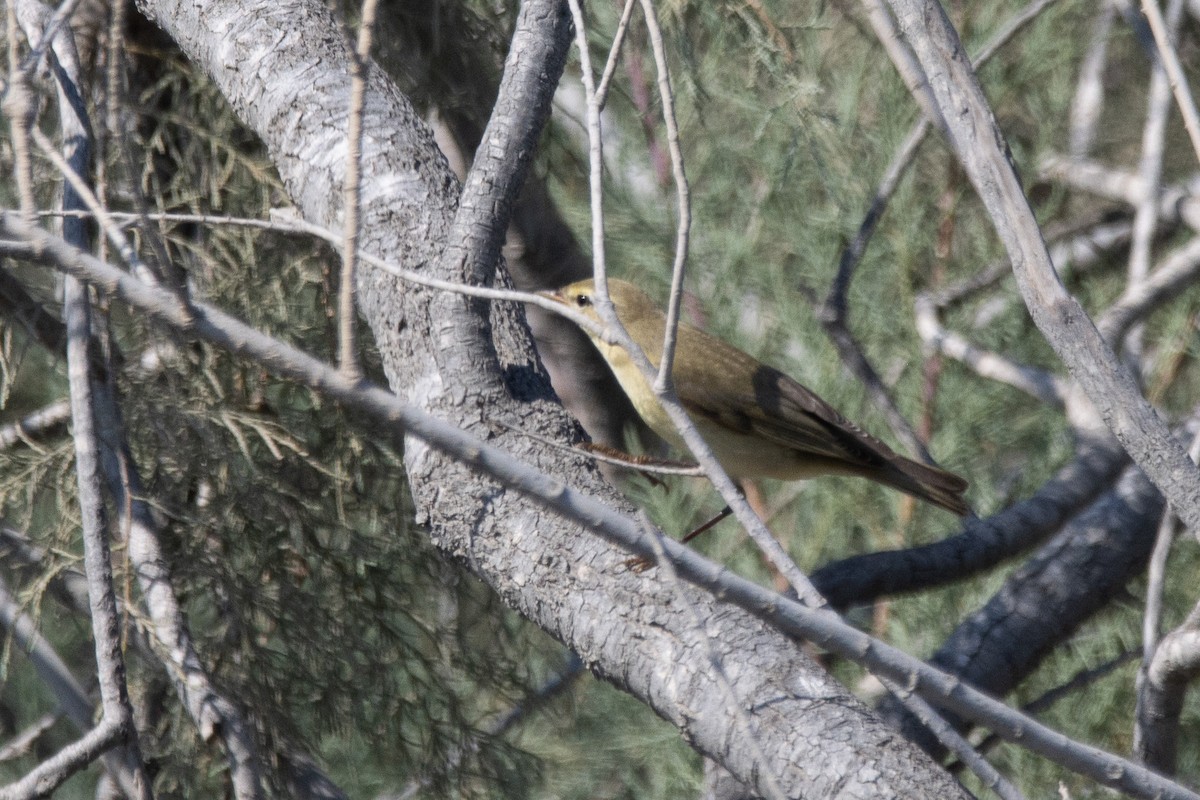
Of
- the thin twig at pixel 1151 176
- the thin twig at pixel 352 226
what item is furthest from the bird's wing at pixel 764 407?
the thin twig at pixel 352 226

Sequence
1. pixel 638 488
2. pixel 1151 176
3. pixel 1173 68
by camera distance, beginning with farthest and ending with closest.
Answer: pixel 638 488 → pixel 1151 176 → pixel 1173 68

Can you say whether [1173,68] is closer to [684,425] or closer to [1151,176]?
[684,425]

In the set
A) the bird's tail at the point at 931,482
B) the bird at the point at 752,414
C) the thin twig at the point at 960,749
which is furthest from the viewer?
the bird at the point at 752,414

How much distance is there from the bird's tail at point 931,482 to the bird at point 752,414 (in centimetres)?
3

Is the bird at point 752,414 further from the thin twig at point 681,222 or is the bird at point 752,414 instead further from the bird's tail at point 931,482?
the thin twig at point 681,222

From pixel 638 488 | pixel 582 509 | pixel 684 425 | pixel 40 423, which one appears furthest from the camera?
pixel 638 488

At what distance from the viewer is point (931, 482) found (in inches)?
108

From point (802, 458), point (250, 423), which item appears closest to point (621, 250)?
point (802, 458)

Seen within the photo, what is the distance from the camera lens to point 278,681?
2.62 meters

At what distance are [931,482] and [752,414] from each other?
0.47 metres

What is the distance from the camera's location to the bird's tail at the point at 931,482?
107 inches

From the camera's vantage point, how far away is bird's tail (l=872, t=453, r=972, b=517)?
8.89ft

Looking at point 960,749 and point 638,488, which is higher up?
point 960,749

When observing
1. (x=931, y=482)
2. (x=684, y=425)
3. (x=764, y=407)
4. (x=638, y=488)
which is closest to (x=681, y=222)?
(x=684, y=425)
